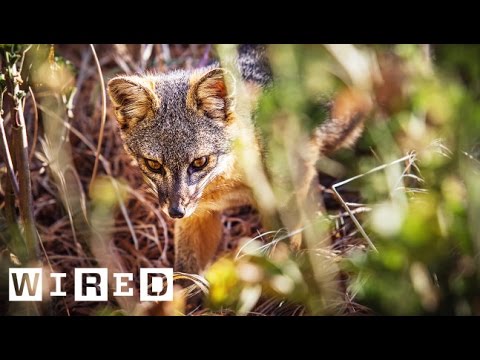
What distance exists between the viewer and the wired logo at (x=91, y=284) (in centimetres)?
238

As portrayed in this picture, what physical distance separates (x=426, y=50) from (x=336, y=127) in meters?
0.45

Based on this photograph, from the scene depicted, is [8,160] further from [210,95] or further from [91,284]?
[210,95]

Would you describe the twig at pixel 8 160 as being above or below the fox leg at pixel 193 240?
above

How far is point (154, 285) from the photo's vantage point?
8.12ft

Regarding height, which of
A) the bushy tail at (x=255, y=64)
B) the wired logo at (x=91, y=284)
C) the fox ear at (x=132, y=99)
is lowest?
the wired logo at (x=91, y=284)

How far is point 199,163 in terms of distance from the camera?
2270 millimetres

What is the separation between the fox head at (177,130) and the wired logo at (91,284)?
33 cm

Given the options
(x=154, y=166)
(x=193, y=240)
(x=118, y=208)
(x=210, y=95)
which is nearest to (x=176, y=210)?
(x=154, y=166)

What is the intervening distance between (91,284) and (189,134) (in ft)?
2.31

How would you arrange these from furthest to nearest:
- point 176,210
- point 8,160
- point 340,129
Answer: point 340,129, point 8,160, point 176,210

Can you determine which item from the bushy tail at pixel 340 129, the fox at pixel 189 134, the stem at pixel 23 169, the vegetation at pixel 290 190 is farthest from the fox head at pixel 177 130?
the bushy tail at pixel 340 129

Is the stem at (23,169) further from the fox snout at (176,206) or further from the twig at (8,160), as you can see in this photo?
the fox snout at (176,206)

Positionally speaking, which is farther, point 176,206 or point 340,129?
point 340,129

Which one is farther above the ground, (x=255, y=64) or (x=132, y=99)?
(x=255, y=64)
